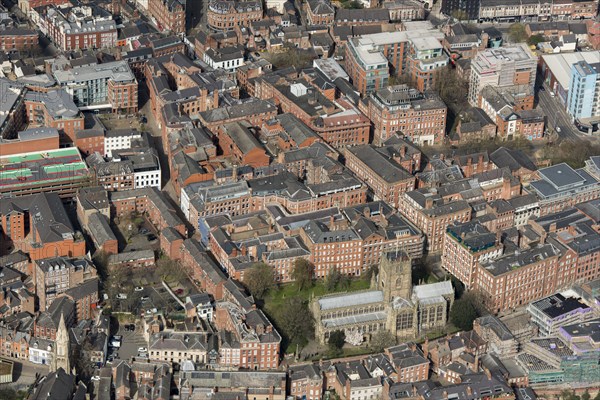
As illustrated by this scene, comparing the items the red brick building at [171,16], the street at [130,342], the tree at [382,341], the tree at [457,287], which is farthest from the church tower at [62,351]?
the red brick building at [171,16]

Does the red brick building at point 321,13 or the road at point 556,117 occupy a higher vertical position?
the red brick building at point 321,13

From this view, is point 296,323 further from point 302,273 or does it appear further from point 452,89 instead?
point 452,89

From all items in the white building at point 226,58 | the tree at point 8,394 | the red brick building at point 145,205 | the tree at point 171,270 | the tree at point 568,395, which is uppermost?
the white building at point 226,58

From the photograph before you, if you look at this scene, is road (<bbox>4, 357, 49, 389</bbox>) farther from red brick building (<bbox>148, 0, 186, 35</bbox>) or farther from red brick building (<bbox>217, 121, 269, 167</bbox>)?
red brick building (<bbox>148, 0, 186, 35</bbox>)

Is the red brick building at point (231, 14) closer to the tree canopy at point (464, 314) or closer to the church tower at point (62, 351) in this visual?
the tree canopy at point (464, 314)

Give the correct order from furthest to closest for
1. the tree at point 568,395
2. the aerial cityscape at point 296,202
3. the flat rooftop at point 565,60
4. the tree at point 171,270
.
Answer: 1. the flat rooftop at point 565,60
2. the tree at point 171,270
3. the aerial cityscape at point 296,202
4. the tree at point 568,395

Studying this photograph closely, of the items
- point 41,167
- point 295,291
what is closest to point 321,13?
point 41,167
